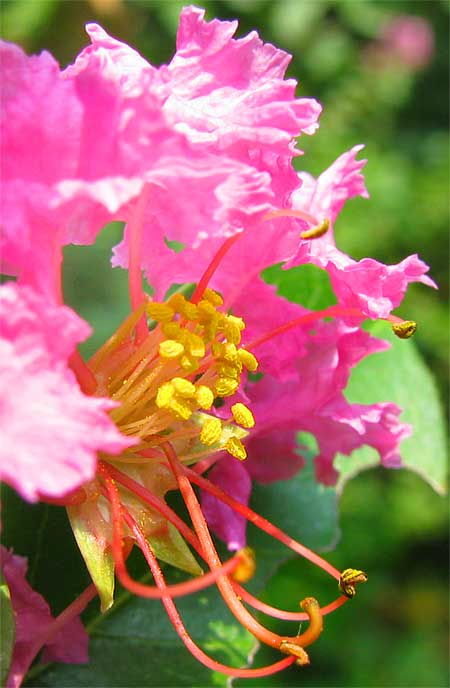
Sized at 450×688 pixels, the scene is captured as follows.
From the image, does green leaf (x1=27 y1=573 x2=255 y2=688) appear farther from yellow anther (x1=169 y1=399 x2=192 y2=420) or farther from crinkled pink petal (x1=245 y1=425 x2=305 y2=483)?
yellow anther (x1=169 y1=399 x2=192 y2=420)

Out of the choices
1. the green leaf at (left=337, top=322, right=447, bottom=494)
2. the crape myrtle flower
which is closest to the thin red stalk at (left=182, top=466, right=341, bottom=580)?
the crape myrtle flower

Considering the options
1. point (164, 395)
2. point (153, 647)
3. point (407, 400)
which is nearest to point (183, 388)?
point (164, 395)

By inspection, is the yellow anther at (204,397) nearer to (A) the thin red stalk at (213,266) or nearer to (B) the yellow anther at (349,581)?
(A) the thin red stalk at (213,266)

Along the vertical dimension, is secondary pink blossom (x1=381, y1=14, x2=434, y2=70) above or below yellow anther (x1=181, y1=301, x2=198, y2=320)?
below

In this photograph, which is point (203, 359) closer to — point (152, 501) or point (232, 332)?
point (232, 332)

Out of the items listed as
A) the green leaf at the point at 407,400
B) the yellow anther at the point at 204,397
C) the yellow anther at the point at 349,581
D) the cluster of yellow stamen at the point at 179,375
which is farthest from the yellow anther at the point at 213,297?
the green leaf at the point at 407,400

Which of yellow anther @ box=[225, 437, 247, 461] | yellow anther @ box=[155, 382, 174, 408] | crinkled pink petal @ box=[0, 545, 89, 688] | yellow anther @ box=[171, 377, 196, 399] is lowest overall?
crinkled pink petal @ box=[0, 545, 89, 688]

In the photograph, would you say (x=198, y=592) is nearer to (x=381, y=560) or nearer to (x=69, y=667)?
(x=69, y=667)

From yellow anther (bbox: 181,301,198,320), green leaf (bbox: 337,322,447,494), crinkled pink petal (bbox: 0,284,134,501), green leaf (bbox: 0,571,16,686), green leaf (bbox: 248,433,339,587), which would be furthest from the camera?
green leaf (bbox: 337,322,447,494)
